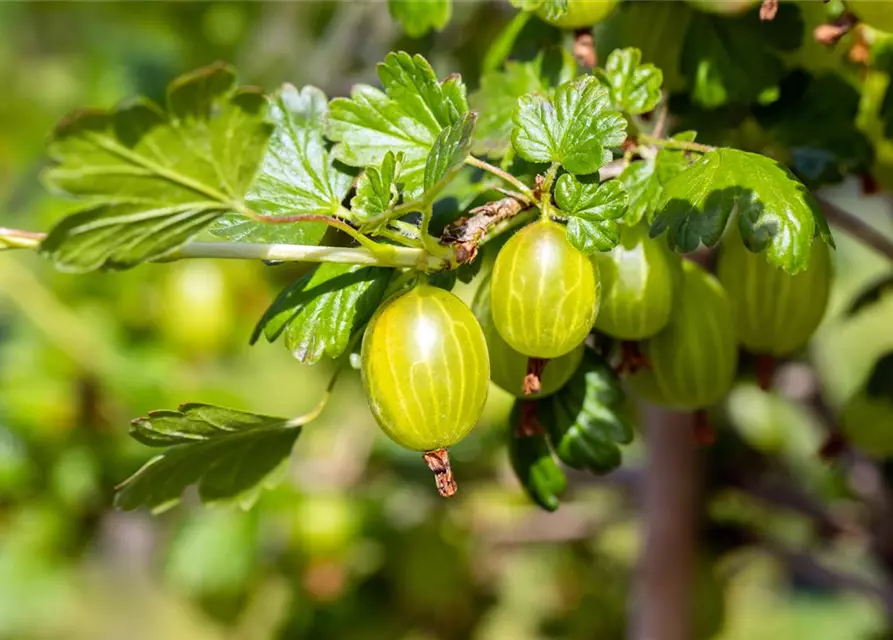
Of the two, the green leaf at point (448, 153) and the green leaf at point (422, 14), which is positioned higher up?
the green leaf at point (448, 153)

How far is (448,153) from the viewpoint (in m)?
0.39

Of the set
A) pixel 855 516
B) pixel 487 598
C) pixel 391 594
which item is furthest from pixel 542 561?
pixel 855 516

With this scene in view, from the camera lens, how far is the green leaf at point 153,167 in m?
0.37

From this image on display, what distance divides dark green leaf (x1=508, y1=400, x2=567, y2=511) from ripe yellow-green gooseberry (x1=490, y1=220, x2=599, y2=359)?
107 mm

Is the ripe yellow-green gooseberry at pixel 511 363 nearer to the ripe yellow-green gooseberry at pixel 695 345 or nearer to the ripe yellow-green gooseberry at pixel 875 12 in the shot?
the ripe yellow-green gooseberry at pixel 695 345

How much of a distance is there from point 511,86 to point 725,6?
0.12m

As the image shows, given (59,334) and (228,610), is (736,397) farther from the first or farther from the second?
(59,334)

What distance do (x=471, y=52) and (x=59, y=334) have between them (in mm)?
609

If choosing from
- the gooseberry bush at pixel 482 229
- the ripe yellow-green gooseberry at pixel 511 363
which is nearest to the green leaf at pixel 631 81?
the gooseberry bush at pixel 482 229

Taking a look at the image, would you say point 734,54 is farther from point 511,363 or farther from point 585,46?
point 511,363

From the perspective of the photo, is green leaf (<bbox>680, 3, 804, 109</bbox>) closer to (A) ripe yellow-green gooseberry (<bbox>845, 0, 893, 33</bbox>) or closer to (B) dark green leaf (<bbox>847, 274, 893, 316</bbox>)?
(A) ripe yellow-green gooseberry (<bbox>845, 0, 893, 33</bbox>)

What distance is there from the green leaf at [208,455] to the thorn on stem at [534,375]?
147mm

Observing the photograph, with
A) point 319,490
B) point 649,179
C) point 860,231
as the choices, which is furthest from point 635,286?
point 319,490

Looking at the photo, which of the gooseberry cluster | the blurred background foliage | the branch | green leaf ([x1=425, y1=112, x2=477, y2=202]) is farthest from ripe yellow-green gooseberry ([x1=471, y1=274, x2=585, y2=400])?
the blurred background foliage
